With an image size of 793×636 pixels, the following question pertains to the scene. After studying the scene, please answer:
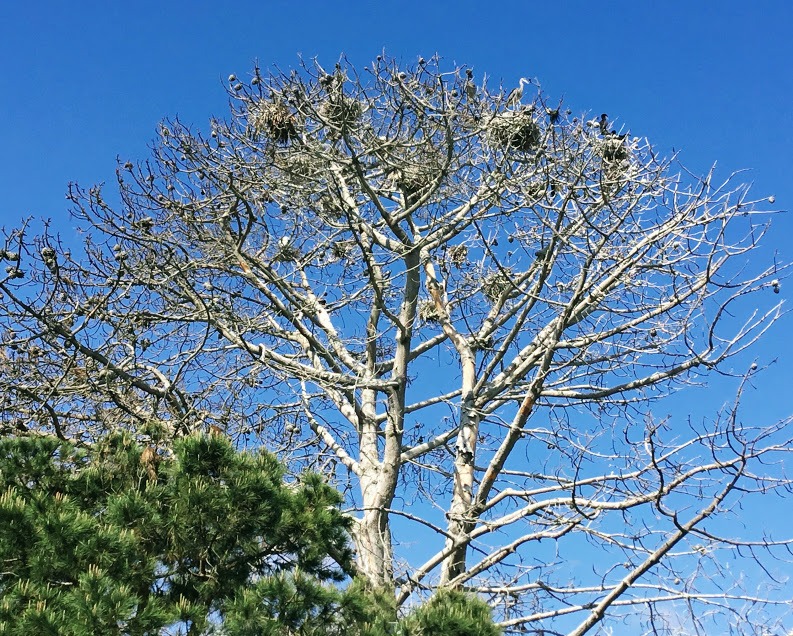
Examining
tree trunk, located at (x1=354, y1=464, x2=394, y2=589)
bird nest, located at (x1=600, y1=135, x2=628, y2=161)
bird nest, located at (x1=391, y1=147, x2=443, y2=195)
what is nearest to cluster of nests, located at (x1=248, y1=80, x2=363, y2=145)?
bird nest, located at (x1=391, y1=147, x2=443, y2=195)

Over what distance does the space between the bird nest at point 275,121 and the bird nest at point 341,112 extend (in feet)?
0.88

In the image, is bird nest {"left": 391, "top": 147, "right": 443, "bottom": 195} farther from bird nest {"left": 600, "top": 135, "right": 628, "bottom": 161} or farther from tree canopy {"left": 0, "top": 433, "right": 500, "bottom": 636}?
tree canopy {"left": 0, "top": 433, "right": 500, "bottom": 636}

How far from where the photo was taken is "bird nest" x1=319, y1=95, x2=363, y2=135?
6.77 metres

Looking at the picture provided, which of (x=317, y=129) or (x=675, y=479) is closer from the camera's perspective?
(x=675, y=479)

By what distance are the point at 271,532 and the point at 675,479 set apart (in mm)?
2664

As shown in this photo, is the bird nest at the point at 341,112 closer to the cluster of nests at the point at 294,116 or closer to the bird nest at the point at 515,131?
the cluster of nests at the point at 294,116

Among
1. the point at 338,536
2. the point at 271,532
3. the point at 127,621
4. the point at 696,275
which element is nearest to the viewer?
the point at 127,621

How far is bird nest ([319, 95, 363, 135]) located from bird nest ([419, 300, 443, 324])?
7.17 feet

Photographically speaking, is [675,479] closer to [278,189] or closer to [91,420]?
[278,189]

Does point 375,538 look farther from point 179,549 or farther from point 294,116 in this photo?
point 294,116

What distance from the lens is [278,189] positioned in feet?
25.1

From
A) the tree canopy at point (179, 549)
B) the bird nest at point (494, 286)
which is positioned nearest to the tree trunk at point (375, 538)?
the tree canopy at point (179, 549)

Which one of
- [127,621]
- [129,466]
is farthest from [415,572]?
[127,621]

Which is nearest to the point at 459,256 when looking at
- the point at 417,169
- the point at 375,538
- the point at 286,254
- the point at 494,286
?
the point at 494,286
